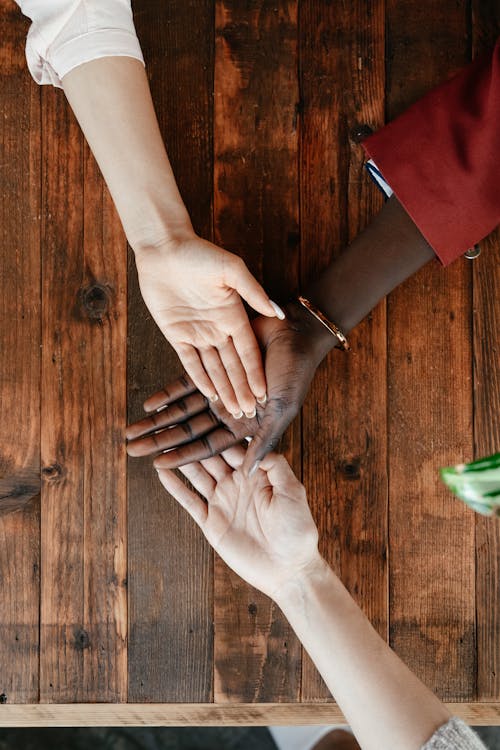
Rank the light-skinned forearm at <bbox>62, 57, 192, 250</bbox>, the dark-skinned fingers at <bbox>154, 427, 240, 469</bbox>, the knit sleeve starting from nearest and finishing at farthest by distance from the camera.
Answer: the knit sleeve
the light-skinned forearm at <bbox>62, 57, 192, 250</bbox>
the dark-skinned fingers at <bbox>154, 427, 240, 469</bbox>

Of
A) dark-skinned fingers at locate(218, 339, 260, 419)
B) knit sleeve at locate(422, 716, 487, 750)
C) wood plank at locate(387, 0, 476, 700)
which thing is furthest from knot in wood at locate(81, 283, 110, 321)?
knit sleeve at locate(422, 716, 487, 750)

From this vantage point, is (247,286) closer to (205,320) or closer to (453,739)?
(205,320)

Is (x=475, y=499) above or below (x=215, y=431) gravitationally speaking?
below

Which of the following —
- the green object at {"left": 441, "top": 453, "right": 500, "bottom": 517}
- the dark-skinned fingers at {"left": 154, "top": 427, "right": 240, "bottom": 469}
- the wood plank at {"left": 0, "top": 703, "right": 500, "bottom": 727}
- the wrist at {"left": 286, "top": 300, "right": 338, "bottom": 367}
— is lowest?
the wood plank at {"left": 0, "top": 703, "right": 500, "bottom": 727}

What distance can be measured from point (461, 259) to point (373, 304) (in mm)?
207

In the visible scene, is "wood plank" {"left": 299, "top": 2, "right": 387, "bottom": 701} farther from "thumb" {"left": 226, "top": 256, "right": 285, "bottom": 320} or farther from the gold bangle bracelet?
"thumb" {"left": 226, "top": 256, "right": 285, "bottom": 320}

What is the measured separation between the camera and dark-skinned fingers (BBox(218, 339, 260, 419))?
1019 millimetres

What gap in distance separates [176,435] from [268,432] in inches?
6.5

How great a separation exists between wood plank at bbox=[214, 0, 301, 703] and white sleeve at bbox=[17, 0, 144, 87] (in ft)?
0.86

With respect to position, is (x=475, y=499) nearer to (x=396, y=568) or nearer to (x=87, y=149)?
(x=396, y=568)

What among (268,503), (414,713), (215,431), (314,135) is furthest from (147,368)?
(414,713)

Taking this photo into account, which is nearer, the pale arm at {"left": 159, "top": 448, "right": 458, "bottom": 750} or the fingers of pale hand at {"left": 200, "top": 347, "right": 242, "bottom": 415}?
the pale arm at {"left": 159, "top": 448, "right": 458, "bottom": 750}

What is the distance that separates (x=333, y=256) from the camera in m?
1.15

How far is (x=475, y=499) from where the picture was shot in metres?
0.42
